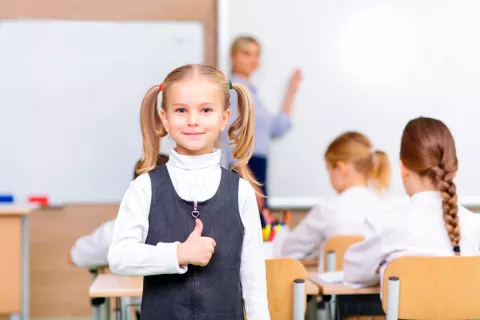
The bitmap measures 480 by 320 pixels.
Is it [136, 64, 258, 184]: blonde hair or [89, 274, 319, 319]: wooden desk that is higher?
[136, 64, 258, 184]: blonde hair

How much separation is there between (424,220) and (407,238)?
0.28 ft

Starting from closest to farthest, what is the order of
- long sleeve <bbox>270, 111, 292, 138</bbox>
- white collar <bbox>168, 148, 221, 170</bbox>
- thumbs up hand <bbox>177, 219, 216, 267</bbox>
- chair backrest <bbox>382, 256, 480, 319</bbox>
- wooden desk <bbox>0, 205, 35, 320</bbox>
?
thumbs up hand <bbox>177, 219, 216, 267</bbox> → white collar <bbox>168, 148, 221, 170</bbox> → chair backrest <bbox>382, 256, 480, 319</bbox> → wooden desk <bbox>0, 205, 35, 320</bbox> → long sleeve <bbox>270, 111, 292, 138</bbox>

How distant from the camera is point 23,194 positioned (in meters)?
4.20

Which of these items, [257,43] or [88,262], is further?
[257,43]

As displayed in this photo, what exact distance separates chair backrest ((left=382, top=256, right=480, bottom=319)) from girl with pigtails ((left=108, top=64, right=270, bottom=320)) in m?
0.64

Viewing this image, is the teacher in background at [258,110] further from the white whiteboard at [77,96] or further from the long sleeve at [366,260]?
the long sleeve at [366,260]

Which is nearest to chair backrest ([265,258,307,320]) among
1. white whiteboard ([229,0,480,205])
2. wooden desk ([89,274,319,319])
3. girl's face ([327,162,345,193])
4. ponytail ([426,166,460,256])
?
wooden desk ([89,274,319,319])

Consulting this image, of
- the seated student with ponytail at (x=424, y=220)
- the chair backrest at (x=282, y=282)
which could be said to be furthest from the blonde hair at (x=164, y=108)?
the seated student with ponytail at (x=424, y=220)

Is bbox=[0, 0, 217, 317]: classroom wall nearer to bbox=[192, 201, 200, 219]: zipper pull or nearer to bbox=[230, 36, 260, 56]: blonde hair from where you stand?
bbox=[230, 36, 260, 56]: blonde hair

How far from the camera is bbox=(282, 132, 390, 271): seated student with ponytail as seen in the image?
126 inches

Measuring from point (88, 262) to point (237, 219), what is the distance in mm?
1346

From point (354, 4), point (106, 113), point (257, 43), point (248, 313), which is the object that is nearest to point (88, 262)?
point (248, 313)

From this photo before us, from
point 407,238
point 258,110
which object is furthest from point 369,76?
point 407,238

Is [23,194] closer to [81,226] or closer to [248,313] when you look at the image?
[81,226]
